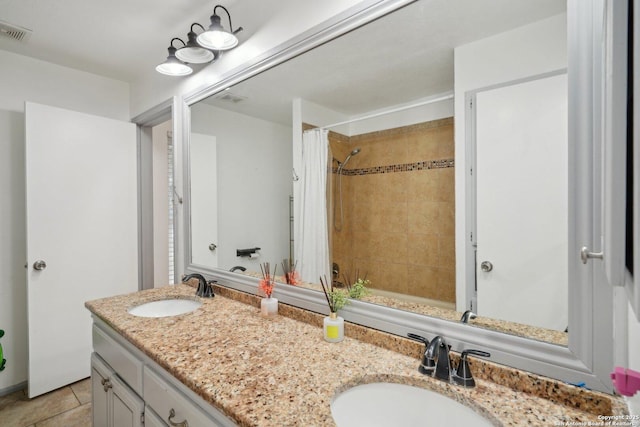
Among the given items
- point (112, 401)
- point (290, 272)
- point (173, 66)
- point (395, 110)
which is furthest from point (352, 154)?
point (112, 401)

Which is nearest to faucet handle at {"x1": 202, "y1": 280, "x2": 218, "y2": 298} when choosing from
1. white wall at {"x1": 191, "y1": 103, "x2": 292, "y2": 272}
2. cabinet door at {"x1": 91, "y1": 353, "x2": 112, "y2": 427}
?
white wall at {"x1": 191, "y1": 103, "x2": 292, "y2": 272}

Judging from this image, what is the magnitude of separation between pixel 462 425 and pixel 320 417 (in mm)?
377

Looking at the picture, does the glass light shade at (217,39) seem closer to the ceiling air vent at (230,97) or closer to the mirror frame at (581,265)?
the ceiling air vent at (230,97)

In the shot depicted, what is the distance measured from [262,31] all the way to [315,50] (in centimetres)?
39

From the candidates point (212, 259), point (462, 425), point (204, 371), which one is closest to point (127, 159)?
point (212, 259)

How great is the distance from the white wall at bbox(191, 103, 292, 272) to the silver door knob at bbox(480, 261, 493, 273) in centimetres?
94

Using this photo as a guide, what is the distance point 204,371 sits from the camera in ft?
3.21

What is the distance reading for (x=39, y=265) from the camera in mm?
2230

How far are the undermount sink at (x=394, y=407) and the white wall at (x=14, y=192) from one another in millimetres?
2733

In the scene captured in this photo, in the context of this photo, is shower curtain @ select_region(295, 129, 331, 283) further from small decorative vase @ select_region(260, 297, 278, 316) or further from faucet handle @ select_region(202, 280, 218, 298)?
faucet handle @ select_region(202, 280, 218, 298)

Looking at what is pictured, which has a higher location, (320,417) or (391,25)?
(391,25)

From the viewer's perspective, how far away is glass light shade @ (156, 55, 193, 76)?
73.0 inches

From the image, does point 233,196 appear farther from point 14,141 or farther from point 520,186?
point 14,141

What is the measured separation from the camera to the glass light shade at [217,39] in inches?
61.1
